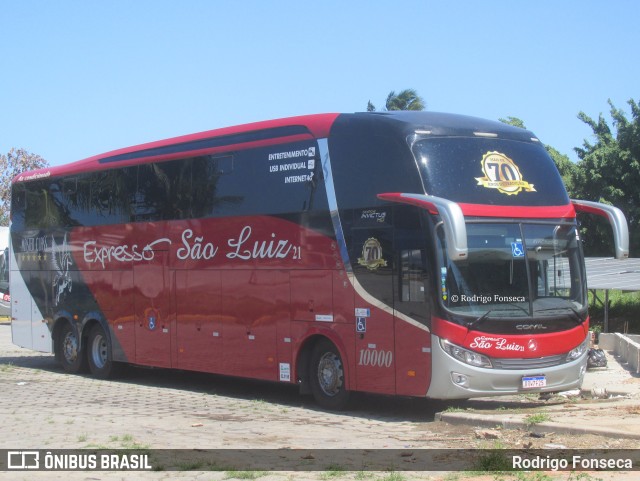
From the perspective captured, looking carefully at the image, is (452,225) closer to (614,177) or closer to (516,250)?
(516,250)

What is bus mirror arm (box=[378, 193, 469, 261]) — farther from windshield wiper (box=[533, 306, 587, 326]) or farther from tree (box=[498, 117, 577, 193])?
tree (box=[498, 117, 577, 193])

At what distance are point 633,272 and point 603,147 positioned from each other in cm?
Answer: 880

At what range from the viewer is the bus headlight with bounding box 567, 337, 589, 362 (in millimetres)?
12969

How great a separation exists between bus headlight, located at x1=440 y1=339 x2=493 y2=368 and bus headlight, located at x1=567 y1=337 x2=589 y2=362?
1.44 metres

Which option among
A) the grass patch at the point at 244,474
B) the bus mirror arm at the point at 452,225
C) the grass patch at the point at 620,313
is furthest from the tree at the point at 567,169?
the grass patch at the point at 244,474

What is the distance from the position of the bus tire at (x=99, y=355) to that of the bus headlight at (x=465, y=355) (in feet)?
30.1

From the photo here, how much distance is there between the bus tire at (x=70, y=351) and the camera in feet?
64.1

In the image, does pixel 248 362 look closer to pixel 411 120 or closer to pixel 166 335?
pixel 166 335

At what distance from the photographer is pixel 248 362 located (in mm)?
15273

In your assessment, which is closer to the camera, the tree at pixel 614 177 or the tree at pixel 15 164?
the tree at pixel 614 177

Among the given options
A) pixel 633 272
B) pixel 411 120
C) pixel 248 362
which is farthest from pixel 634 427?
pixel 633 272

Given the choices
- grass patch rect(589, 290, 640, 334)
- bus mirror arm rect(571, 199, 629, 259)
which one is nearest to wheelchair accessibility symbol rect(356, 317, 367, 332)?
bus mirror arm rect(571, 199, 629, 259)

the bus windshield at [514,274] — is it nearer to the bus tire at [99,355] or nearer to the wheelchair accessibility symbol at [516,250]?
the wheelchair accessibility symbol at [516,250]

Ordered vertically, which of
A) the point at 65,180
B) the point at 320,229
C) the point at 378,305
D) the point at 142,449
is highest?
the point at 65,180
